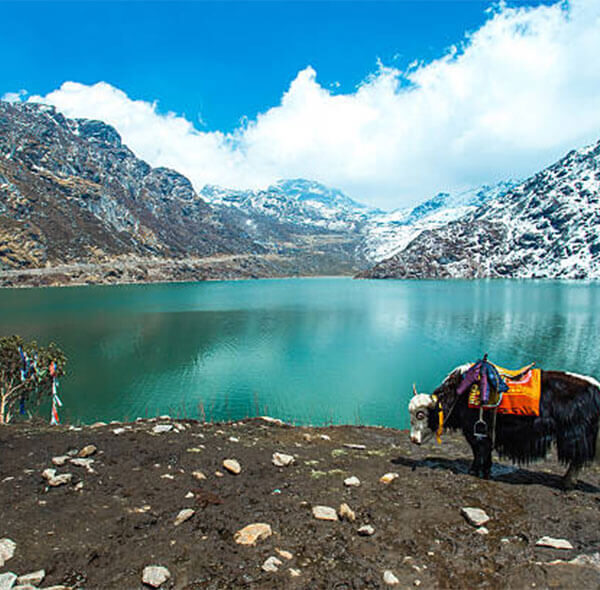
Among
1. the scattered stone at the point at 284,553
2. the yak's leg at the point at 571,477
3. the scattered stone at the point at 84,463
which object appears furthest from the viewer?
the scattered stone at the point at 84,463

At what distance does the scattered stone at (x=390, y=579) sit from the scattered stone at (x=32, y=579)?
4.72 m

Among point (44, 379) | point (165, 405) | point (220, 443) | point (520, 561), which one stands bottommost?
point (165, 405)

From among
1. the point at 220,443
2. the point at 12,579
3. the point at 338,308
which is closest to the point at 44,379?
the point at 220,443

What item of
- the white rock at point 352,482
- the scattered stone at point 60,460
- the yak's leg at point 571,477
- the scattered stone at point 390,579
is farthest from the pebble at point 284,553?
the yak's leg at point 571,477

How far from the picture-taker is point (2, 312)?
86.1 meters

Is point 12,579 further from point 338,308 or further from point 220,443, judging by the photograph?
point 338,308

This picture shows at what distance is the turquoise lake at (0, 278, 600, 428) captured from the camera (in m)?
31.6

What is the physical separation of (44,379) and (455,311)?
8573 cm

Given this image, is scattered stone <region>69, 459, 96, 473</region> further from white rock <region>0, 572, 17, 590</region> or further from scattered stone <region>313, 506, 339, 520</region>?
scattered stone <region>313, 506, 339, 520</region>

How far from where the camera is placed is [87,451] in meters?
9.34

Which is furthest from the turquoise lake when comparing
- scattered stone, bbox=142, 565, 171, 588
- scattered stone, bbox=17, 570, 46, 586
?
scattered stone, bbox=17, 570, 46, 586

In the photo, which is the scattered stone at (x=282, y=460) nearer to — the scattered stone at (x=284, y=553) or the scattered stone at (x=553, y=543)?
the scattered stone at (x=284, y=553)

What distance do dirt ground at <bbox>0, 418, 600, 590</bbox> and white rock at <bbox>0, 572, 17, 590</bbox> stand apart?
9.3 inches

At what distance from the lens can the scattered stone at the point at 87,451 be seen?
9245mm
